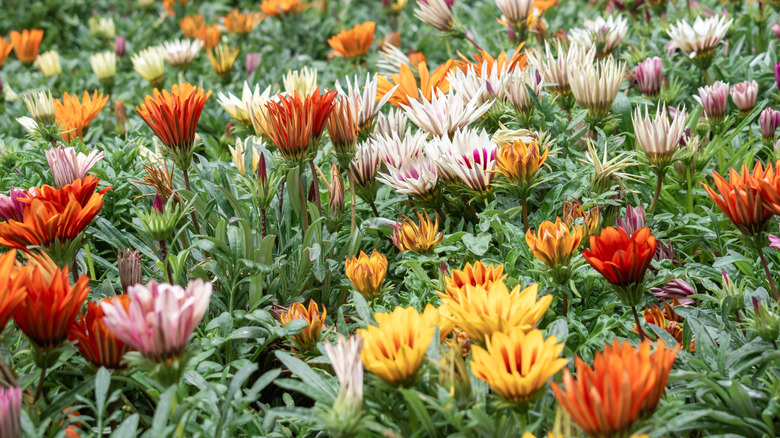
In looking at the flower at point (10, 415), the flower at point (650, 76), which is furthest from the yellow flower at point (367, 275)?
the flower at point (650, 76)

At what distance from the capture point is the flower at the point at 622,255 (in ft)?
3.94

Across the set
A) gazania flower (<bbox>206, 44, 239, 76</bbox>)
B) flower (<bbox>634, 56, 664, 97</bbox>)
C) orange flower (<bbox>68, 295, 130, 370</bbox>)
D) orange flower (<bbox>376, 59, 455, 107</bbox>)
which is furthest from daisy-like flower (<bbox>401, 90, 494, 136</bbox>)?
gazania flower (<bbox>206, 44, 239, 76</bbox>)

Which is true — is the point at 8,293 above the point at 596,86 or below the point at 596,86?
below

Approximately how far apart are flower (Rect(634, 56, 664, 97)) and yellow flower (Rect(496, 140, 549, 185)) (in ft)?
3.01

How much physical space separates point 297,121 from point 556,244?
64 cm

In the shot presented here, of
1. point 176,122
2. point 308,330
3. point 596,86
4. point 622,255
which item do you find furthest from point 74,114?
point 622,255

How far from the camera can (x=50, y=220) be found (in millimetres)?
1273

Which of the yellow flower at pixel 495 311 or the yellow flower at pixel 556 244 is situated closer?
the yellow flower at pixel 495 311

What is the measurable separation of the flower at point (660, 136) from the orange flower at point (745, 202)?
345 mm

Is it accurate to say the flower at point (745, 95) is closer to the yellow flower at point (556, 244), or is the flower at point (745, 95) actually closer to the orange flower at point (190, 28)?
the yellow flower at point (556, 244)

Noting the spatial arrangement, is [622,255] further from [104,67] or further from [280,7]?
[280,7]

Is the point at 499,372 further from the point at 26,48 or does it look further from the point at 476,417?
the point at 26,48

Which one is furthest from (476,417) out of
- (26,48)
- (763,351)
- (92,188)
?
(26,48)

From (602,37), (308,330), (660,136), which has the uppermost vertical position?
(602,37)
